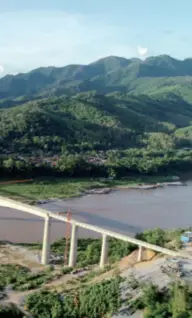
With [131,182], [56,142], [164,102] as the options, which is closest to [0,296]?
[131,182]

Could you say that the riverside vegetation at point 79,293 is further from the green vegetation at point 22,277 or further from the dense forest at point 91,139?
the dense forest at point 91,139

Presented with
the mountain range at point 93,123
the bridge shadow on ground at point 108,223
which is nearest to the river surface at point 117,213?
the bridge shadow on ground at point 108,223

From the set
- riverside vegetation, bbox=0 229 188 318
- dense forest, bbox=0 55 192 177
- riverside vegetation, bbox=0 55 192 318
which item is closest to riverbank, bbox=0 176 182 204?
riverside vegetation, bbox=0 55 192 318

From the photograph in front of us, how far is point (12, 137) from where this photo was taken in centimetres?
7419

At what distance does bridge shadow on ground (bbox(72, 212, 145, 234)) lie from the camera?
129ft

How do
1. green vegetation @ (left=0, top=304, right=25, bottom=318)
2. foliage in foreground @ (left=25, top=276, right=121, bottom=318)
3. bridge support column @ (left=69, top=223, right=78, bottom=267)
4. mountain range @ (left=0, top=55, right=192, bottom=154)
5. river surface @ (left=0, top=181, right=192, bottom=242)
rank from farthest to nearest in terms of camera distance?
mountain range @ (left=0, top=55, right=192, bottom=154) → river surface @ (left=0, top=181, right=192, bottom=242) → bridge support column @ (left=69, top=223, right=78, bottom=267) → foliage in foreground @ (left=25, top=276, right=121, bottom=318) → green vegetation @ (left=0, top=304, right=25, bottom=318)

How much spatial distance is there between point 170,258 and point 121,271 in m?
2.44

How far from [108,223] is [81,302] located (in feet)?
67.9

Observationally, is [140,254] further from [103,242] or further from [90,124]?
[90,124]

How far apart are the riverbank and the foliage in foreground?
26.8 meters

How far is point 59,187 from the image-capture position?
184ft

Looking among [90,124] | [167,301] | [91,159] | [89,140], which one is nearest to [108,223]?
[167,301]

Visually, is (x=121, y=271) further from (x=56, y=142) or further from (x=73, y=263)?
(x=56, y=142)

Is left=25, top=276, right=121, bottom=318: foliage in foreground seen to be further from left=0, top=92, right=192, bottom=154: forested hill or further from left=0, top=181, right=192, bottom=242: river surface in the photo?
left=0, top=92, right=192, bottom=154: forested hill
